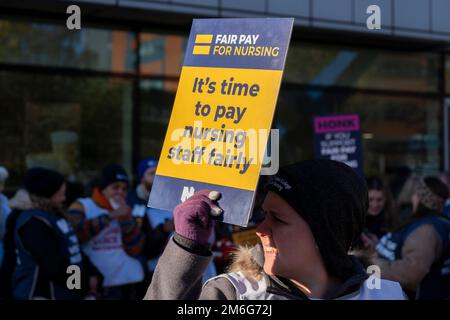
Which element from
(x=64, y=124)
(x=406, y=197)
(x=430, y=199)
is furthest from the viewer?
(x=64, y=124)

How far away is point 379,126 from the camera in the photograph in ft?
39.4

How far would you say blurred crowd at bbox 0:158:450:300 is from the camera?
17.9 ft

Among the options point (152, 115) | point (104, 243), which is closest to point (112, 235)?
point (104, 243)

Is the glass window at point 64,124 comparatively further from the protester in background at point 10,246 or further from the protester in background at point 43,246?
the protester in background at point 43,246

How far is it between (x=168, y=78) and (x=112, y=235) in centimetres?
442

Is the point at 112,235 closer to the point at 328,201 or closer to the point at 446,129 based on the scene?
the point at 328,201

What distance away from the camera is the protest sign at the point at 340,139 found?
7586 millimetres

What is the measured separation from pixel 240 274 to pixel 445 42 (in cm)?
1035

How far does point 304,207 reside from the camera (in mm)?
2373

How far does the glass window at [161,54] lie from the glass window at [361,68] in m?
1.76

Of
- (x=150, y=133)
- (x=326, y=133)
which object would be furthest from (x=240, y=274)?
(x=150, y=133)

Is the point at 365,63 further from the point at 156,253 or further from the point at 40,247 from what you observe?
the point at 40,247

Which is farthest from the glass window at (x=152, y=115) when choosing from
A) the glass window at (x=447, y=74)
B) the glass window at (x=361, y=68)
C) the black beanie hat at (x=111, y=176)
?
the glass window at (x=447, y=74)

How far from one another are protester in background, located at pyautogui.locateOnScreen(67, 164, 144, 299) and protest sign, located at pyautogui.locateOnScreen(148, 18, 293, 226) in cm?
390
